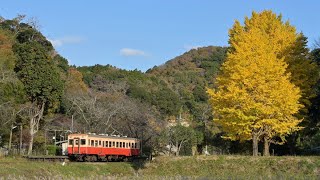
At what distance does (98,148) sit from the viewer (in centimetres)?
3809

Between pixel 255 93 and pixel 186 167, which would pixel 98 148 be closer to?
pixel 186 167

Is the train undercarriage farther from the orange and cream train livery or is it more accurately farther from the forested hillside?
the forested hillside

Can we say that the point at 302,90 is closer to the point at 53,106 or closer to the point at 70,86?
the point at 53,106

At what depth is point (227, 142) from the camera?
136ft

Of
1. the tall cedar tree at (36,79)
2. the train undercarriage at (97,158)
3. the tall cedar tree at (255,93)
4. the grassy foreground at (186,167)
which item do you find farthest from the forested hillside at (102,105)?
the train undercarriage at (97,158)

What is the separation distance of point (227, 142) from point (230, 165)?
12998 mm

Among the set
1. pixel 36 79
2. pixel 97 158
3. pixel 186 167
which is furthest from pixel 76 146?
pixel 186 167

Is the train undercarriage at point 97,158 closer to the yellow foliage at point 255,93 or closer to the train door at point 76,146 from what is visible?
the train door at point 76,146

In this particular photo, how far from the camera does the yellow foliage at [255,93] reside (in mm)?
28359

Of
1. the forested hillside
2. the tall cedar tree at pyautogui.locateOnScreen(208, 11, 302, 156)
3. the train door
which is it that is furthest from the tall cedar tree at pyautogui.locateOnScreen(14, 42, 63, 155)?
the tall cedar tree at pyautogui.locateOnScreen(208, 11, 302, 156)

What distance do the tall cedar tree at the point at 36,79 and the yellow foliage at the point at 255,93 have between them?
59.7 feet

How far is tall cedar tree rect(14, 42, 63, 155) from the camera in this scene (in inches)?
1640

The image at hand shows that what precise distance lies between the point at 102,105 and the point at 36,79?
40.6ft

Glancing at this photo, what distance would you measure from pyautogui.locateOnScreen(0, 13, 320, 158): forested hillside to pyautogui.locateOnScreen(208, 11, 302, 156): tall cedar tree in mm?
2118
